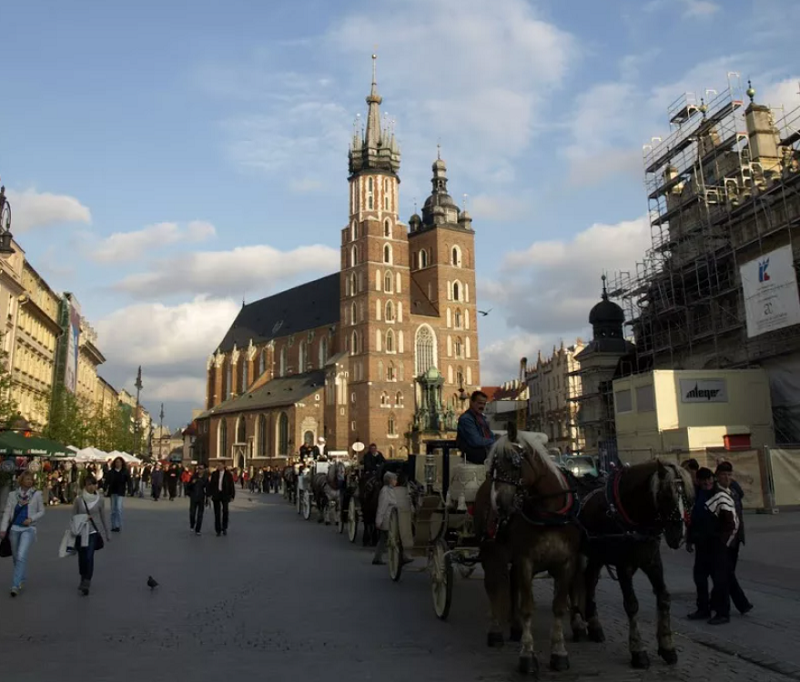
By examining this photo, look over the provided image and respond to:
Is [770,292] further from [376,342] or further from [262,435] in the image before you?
[262,435]

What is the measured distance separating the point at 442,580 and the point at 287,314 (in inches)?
3339

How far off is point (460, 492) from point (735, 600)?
2926 mm

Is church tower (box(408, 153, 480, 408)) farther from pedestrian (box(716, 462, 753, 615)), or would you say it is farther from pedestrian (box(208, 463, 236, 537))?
pedestrian (box(716, 462, 753, 615))

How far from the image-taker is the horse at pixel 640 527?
5.67 m

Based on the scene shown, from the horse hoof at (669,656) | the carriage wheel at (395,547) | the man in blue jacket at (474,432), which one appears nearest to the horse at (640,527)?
the horse hoof at (669,656)

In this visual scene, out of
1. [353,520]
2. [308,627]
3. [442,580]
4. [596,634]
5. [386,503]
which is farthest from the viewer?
[353,520]

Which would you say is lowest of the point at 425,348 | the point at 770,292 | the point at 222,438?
the point at 222,438

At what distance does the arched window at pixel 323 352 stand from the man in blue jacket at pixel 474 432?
2831 inches

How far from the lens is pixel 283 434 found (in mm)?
74625

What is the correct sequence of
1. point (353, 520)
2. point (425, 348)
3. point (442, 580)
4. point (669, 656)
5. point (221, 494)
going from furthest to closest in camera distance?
point (425, 348) < point (221, 494) < point (353, 520) < point (442, 580) < point (669, 656)

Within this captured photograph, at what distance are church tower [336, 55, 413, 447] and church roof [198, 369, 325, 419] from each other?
5.13 meters

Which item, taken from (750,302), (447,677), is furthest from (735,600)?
(750,302)

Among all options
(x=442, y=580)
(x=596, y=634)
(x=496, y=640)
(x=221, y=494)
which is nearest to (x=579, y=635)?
(x=596, y=634)

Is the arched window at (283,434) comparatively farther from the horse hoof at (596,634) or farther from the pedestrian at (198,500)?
the horse hoof at (596,634)
